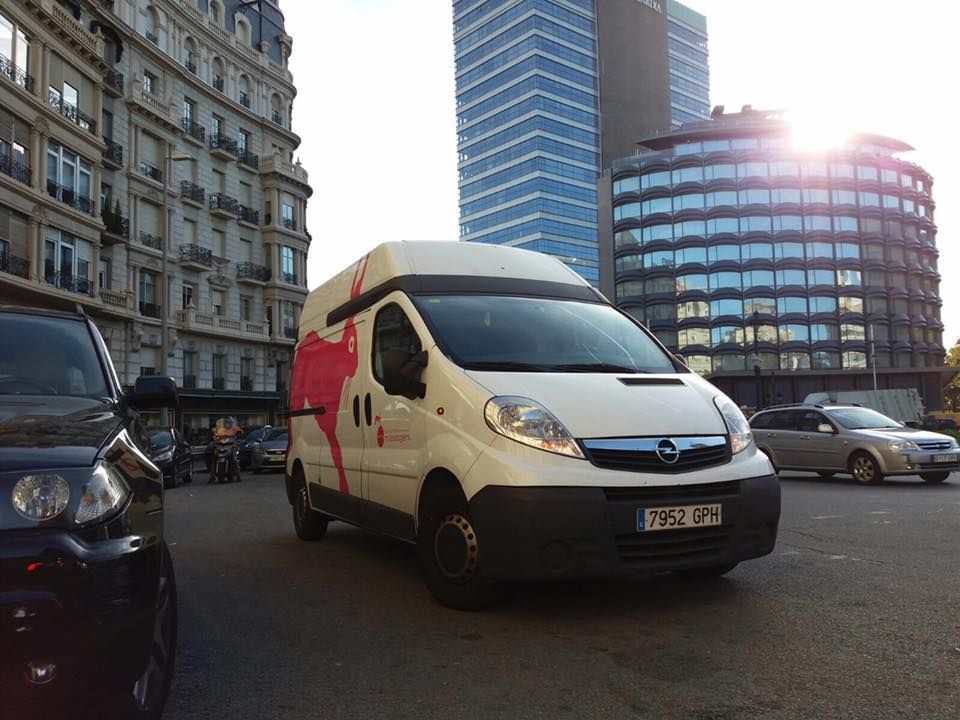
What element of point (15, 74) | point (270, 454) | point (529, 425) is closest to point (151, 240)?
point (15, 74)

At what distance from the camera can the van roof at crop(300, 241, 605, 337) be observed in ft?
17.3

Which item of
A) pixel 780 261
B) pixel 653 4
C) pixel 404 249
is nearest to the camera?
pixel 404 249

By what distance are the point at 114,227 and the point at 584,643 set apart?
31887mm

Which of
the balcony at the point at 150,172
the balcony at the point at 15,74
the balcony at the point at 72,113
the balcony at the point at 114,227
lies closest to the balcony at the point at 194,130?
the balcony at the point at 150,172

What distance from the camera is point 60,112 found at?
26.4 metres

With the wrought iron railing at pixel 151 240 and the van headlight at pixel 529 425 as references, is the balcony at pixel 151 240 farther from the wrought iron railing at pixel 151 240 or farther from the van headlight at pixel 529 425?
the van headlight at pixel 529 425

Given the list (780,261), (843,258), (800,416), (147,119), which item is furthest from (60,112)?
(843,258)

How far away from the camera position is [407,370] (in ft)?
15.1

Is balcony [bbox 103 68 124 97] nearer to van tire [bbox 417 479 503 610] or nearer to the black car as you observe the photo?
van tire [bbox 417 479 503 610]

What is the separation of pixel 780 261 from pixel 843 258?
6842 mm

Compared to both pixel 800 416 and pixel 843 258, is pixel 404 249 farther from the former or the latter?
pixel 843 258

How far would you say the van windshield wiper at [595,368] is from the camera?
445 cm

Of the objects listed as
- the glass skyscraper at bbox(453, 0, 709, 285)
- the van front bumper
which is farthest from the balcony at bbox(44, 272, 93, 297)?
the glass skyscraper at bbox(453, 0, 709, 285)

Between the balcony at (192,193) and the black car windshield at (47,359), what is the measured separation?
3406 cm
